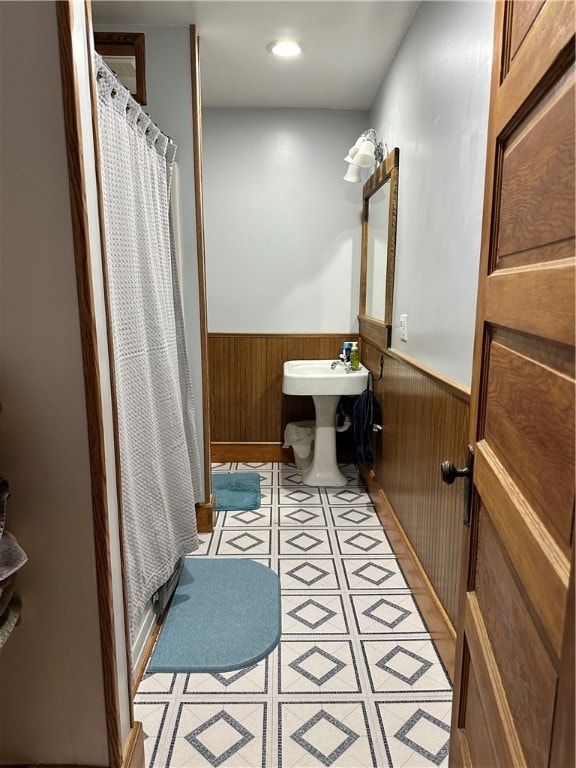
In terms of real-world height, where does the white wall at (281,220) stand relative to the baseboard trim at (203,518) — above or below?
above

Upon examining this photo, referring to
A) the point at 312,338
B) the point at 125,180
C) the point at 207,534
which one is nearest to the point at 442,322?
the point at 125,180

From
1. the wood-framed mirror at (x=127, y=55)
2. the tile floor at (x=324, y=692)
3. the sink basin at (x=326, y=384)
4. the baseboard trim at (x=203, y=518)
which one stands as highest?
the wood-framed mirror at (x=127, y=55)

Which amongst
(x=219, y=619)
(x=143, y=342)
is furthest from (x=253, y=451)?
(x=143, y=342)

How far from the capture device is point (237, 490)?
342 centimetres

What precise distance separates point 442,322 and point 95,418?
1297mm

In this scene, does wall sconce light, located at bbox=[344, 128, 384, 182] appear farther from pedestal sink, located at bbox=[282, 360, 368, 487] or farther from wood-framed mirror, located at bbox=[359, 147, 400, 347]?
pedestal sink, located at bbox=[282, 360, 368, 487]

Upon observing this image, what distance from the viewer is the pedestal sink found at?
3.29m

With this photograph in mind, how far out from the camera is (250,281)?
382 cm

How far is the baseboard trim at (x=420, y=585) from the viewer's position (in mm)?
1808

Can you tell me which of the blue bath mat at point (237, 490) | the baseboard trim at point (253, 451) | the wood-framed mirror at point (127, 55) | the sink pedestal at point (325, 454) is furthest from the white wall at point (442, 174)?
the baseboard trim at point (253, 451)

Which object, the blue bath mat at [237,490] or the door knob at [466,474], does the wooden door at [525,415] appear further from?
the blue bath mat at [237,490]

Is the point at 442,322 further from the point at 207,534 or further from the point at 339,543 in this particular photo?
the point at 207,534

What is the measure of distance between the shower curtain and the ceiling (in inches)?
25.6

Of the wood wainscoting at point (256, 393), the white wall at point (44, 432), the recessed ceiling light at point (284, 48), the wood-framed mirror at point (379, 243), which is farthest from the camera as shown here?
the wood wainscoting at point (256, 393)
